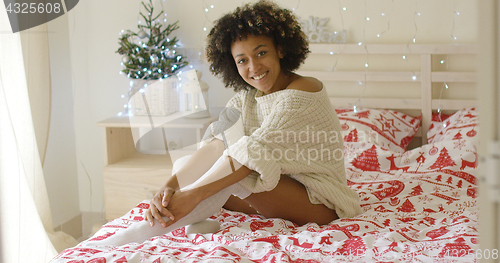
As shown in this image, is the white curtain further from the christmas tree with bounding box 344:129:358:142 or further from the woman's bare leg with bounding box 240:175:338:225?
the christmas tree with bounding box 344:129:358:142

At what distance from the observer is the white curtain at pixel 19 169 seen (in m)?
1.70

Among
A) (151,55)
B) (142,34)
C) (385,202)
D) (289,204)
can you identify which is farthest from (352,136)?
(142,34)

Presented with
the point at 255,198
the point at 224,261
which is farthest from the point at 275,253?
the point at 255,198

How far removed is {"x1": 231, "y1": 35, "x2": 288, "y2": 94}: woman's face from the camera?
1515mm

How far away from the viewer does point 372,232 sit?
1267mm

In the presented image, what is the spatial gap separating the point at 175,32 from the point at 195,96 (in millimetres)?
442

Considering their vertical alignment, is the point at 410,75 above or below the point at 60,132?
above

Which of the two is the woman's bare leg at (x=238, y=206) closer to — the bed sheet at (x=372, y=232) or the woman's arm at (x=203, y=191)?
the bed sheet at (x=372, y=232)

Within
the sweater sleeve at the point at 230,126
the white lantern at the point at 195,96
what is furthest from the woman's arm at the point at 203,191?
the white lantern at the point at 195,96

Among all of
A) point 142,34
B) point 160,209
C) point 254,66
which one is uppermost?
point 142,34

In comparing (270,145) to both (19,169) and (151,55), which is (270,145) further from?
(151,55)

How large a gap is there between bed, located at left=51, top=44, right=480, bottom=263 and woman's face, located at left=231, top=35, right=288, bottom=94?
0.44 metres

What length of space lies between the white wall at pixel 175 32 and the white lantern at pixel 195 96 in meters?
0.19

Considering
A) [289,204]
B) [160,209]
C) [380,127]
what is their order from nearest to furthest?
[160,209], [289,204], [380,127]
